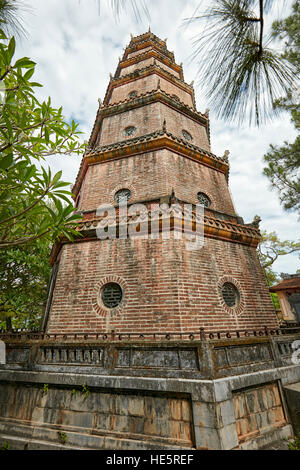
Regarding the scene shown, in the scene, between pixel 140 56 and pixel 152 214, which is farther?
pixel 140 56

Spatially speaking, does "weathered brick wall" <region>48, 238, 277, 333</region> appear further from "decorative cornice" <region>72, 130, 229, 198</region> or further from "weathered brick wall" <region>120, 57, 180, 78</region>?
"weathered brick wall" <region>120, 57, 180, 78</region>

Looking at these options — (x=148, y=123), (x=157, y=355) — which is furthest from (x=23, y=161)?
(x=148, y=123)

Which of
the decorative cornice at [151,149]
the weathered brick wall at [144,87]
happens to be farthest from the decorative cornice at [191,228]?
the weathered brick wall at [144,87]

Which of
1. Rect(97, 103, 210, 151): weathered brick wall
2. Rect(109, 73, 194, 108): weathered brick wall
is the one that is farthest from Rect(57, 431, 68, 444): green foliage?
Rect(109, 73, 194, 108): weathered brick wall

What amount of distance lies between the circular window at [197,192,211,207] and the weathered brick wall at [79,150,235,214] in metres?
0.15

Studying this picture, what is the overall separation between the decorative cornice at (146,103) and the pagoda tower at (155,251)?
49 millimetres

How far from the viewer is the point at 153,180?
812cm

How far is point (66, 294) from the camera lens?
6.75 metres

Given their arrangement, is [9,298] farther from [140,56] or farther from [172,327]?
[140,56]

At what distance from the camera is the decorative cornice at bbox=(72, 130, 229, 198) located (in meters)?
8.70

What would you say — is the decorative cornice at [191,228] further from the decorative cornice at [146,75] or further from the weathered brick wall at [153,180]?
the decorative cornice at [146,75]
